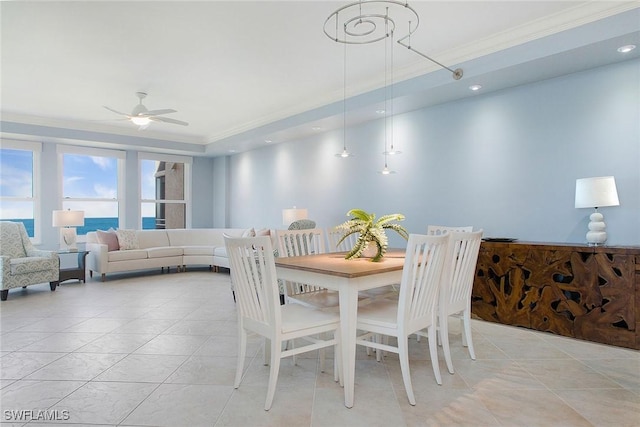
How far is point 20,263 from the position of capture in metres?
4.91

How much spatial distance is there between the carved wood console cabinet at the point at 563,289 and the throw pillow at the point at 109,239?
18.9 ft

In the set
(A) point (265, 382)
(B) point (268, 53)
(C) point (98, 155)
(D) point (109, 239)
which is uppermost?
(B) point (268, 53)

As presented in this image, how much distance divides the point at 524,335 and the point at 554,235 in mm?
1052

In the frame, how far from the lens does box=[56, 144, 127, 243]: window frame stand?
23.0 feet

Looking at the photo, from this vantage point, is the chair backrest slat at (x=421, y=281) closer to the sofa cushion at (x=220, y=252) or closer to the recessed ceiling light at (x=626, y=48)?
the recessed ceiling light at (x=626, y=48)

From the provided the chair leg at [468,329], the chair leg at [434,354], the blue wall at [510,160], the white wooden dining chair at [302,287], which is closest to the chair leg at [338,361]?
the white wooden dining chair at [302,287]

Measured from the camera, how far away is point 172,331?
347cm

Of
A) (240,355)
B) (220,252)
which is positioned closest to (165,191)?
(220,252)

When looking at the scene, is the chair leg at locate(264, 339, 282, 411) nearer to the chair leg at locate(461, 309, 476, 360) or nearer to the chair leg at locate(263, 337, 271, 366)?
the chair leg at locate(263, 337, 271, 366)

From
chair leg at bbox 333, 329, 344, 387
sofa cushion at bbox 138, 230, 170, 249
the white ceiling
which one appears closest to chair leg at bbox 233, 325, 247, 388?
chair leg at bbox 333, 329, 344, 387

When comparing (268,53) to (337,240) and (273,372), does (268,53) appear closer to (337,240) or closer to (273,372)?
(337,240)

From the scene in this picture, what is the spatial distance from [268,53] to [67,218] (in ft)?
15.0

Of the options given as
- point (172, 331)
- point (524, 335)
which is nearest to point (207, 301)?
point (172, 331)

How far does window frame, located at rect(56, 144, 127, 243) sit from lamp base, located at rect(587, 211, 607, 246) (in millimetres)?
7858
